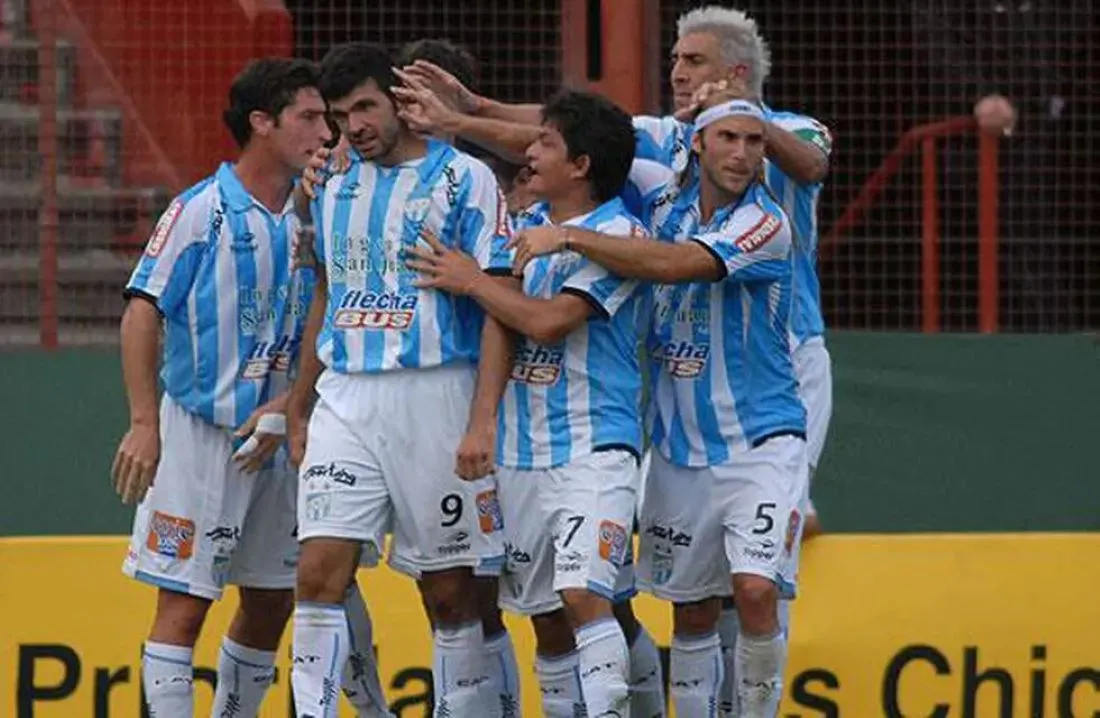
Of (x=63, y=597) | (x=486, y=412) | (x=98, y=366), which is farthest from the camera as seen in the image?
(x=98, y=366)

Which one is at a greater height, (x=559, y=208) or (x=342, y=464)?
(x=559, y=208)

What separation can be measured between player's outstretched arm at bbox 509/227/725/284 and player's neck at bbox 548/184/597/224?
0.21 m

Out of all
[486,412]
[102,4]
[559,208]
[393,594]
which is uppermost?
[102,4]

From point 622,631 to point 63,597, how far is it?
229 cm

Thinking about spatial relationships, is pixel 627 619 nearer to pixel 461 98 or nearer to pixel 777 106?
pixel 461 98

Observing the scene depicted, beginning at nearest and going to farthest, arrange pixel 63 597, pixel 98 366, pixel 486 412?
pixel 486 412, pixel 63 597, pixel 98 366

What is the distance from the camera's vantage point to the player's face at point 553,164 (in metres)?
8.98

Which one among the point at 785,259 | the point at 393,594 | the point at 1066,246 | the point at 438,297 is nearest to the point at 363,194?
the point at 438,297

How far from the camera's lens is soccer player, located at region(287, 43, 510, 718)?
886 cm

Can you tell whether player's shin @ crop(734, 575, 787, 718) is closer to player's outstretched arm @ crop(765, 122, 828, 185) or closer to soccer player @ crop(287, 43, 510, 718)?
soccer player @ crop(287, 43, 510, 718)

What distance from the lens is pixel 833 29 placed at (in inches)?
476

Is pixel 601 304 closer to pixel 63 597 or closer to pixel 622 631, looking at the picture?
pixel 622 631

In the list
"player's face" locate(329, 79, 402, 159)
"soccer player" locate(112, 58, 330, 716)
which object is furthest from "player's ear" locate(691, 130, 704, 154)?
"soccer player" locate(112, 58, 330, 716)

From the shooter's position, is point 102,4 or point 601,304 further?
point 102,4
